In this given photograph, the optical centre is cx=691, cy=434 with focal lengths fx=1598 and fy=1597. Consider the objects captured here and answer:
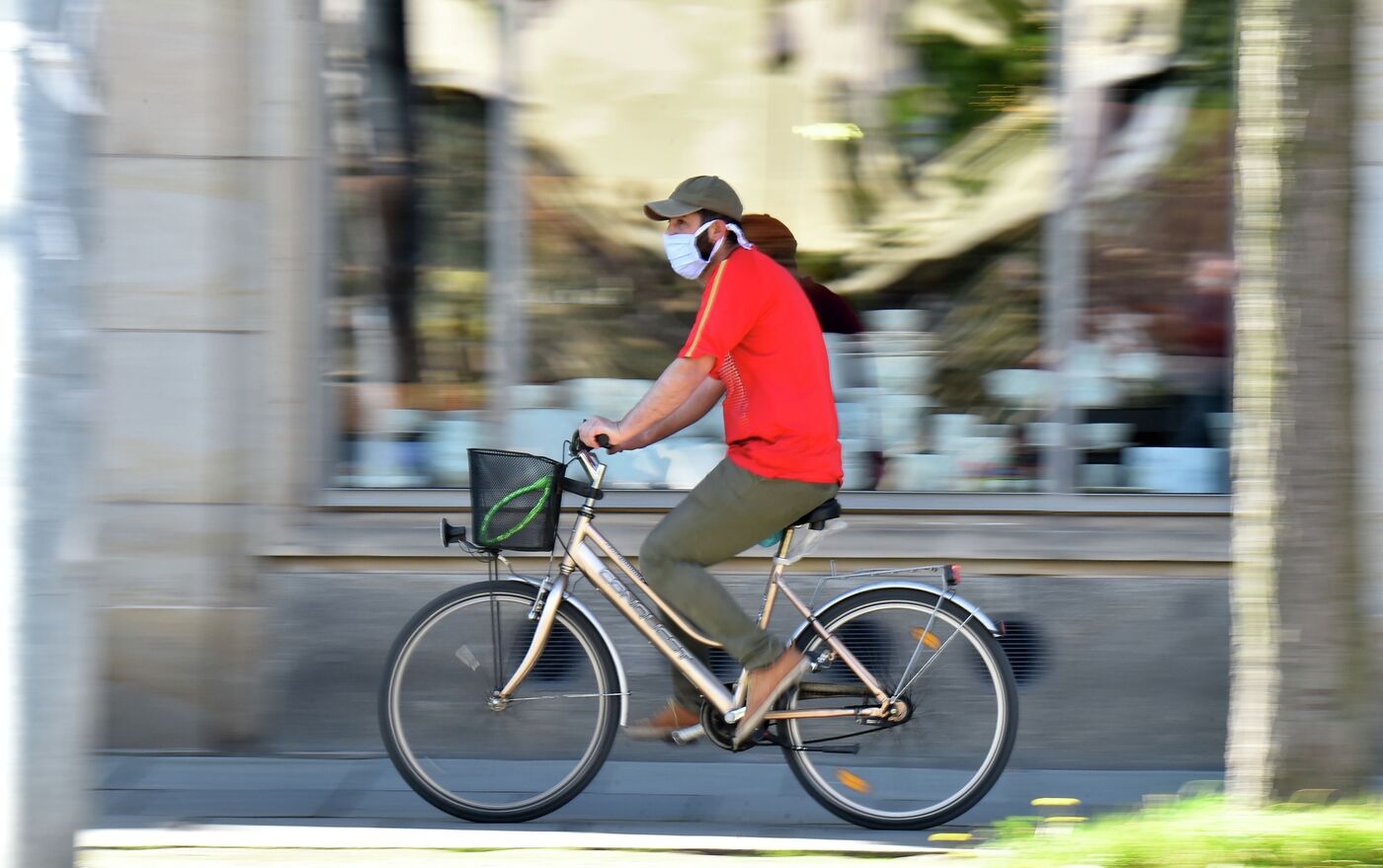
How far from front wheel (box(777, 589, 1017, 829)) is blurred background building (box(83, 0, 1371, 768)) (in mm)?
1210

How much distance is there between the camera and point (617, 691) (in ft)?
16.3

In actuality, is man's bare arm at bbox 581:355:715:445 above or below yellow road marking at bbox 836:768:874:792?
above

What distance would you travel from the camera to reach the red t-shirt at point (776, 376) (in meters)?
Result: 4.68

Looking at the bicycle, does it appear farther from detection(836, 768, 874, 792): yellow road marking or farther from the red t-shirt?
the red t-shirt

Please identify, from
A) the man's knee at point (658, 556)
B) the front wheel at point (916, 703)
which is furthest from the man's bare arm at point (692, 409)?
the front wheel at point (916, 703)

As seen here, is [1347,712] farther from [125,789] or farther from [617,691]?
[125,789]

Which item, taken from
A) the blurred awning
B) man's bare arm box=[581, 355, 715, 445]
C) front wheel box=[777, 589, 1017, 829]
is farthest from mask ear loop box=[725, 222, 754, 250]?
the blurred awning

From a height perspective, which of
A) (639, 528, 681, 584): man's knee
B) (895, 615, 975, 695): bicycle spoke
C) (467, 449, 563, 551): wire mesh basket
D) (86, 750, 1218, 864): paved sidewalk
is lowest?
(86, 750, 1218, 864): paved sidewalk

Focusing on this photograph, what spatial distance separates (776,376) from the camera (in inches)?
187

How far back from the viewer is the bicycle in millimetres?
4895

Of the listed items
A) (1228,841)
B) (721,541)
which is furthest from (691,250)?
(1228,841)

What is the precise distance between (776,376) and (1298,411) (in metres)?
1.53

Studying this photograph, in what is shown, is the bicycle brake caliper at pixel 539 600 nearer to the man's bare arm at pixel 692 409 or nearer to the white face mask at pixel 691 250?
the man's bare arm at pixel 692 409

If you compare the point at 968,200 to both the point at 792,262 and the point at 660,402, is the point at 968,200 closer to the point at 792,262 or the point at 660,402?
the point at 792,262
